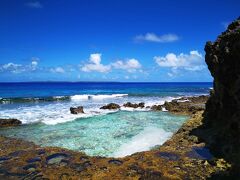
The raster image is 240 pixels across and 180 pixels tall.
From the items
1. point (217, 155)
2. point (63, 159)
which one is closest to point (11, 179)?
point (63, 159)

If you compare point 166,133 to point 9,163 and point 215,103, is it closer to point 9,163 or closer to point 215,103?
point 215,103

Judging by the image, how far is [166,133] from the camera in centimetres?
1973

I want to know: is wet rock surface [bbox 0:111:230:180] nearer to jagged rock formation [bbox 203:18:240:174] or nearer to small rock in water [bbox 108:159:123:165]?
small rock in water [bbox 108:159:123:165]

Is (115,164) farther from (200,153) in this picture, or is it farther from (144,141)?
(144,141)

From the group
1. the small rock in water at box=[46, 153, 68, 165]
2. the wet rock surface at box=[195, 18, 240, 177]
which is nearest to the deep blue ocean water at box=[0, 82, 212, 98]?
the wet rock surface at box=[195, 18, 240, 177]

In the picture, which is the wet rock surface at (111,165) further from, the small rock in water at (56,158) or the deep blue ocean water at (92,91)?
the deep blue ocean water at (92,91)

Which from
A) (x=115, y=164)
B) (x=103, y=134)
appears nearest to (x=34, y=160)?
(x=115, y=164)

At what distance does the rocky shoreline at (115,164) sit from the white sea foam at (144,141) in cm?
176

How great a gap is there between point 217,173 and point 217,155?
7.22 ft

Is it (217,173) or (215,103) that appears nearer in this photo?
(217,173)

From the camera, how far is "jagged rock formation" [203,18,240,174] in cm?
1174

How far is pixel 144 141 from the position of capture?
17.5 m

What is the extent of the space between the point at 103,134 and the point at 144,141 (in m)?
3.41

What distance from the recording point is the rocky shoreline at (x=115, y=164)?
10.9 m
